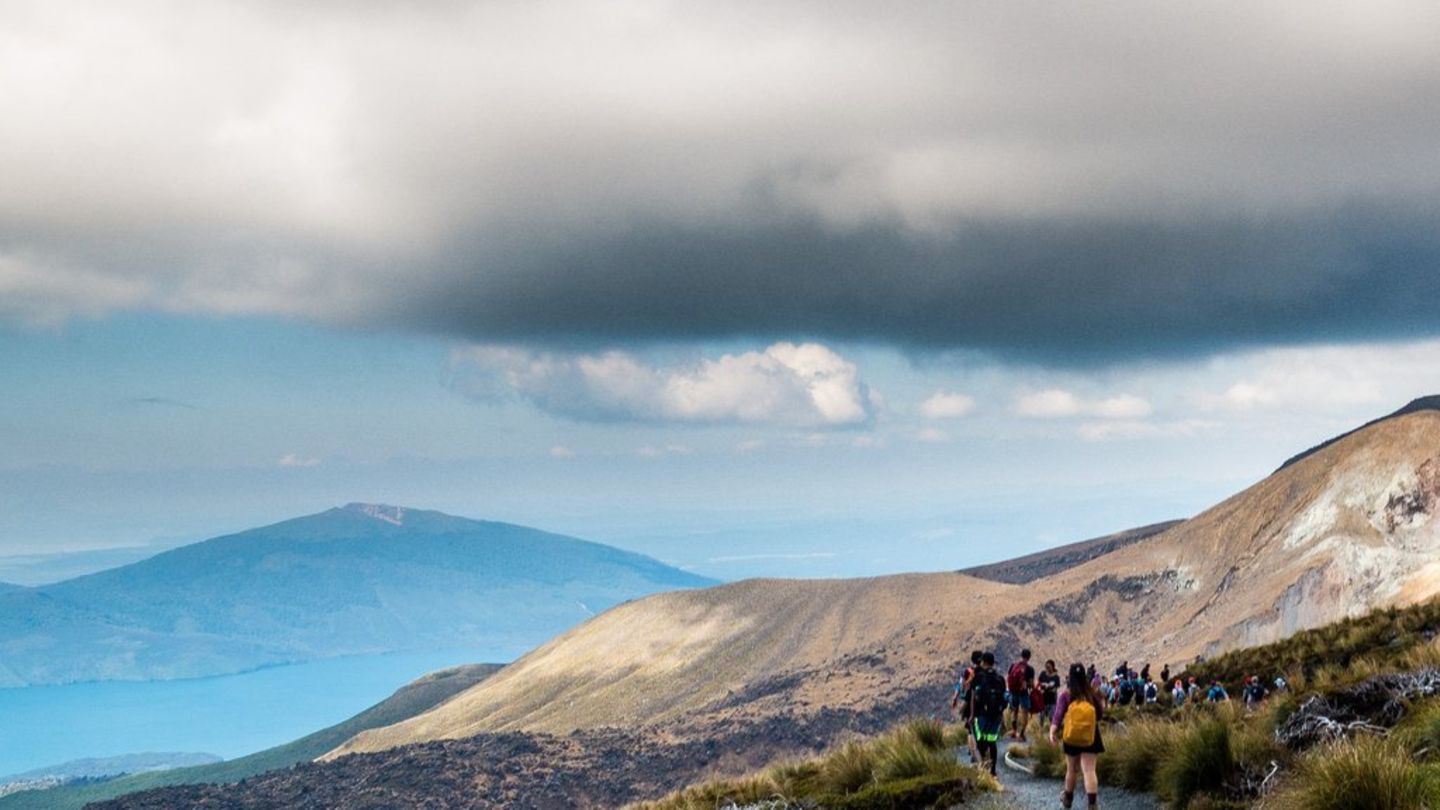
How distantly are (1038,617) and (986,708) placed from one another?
135m

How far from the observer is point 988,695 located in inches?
766

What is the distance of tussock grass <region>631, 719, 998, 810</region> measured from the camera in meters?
16.6

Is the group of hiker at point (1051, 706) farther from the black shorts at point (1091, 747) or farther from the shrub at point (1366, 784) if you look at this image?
the shrub at point (1366, 784)

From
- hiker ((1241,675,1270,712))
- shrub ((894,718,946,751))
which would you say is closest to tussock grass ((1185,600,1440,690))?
hiker ((1241,675,1270,712))

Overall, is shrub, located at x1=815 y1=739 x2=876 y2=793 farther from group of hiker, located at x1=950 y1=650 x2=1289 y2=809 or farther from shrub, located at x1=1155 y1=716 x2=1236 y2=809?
shrub, located at x1=1155 y1=716 x2=1236 y2=809

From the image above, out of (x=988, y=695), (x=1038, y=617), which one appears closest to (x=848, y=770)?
(x=988, y=695)

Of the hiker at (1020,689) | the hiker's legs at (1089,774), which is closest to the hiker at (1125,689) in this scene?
the hiker at (1020,689)

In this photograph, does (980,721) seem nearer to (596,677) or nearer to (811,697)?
(811,697)

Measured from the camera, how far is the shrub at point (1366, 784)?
10.7m

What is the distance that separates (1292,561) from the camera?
391 feet

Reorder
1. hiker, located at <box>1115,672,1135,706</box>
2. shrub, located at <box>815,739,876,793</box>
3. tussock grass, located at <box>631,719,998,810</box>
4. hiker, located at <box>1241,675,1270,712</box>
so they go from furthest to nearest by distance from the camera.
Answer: hiker, located at <box>1115,672,1135,706</box> < hiker, located at <box>1241,675,1270,712</box> < shrub, located at <box>815,739,876,793</box> < tussock grass, located at <box>631,719,998,810</box>

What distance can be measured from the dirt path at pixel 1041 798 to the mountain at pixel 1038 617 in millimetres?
80755

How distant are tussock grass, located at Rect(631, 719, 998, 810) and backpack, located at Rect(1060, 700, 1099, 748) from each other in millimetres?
1949

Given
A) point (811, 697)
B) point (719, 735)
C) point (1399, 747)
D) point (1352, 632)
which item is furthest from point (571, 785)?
point (1399, 747)
